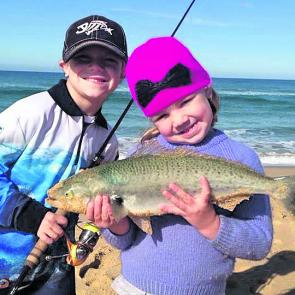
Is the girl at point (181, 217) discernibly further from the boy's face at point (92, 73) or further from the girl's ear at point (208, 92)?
the boy's face at point (92, 73)

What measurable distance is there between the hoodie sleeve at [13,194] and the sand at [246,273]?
7.32 ft

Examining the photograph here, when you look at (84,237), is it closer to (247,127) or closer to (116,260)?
(116,260)

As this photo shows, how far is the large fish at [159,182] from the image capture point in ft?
7.82

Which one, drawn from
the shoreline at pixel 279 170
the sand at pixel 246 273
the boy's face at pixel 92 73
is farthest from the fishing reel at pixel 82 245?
the shoreline at pixel 279 170

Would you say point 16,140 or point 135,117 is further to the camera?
point 135,117

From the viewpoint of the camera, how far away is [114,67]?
10.8 ft

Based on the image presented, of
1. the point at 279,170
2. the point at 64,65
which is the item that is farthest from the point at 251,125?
the point at 64,65

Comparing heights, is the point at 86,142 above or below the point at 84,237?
above

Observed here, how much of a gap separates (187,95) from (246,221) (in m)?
0.73

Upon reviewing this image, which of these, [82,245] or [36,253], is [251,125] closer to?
[82,245]

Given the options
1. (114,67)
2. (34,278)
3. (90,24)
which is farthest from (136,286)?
(90,24)

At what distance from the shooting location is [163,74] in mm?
2494

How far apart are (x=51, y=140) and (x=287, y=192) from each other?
160 centimetres

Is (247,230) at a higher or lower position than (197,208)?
lower
